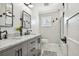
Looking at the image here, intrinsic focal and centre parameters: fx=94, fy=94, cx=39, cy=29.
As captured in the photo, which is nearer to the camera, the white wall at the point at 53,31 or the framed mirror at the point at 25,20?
the framed mirror at the point at 25,20

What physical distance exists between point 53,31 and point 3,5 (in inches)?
169

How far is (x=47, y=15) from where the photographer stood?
6148 mm

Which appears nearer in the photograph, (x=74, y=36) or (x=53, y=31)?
(x=74, y=36)

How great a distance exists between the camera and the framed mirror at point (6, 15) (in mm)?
2130

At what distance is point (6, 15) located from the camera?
2305 mm

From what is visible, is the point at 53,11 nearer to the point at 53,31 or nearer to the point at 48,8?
the point at 48,8

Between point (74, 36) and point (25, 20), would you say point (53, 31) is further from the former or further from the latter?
point (74, 36)

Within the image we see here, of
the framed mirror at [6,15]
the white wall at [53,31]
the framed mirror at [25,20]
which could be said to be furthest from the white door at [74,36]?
the white wall at [53,31]

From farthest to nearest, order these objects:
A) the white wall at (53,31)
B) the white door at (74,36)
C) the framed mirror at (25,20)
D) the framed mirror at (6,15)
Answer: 1. the white wall at (53,31)
2. the framed mirror at (25,20)
3. the framed mirror at (6,15)
4. the white door at (74,36)

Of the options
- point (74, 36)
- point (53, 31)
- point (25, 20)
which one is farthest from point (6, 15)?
point (53, 31)

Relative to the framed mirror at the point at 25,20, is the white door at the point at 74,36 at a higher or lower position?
lower

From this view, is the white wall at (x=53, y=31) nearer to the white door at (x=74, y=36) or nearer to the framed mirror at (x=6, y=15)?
the framed mirror at (x=6, y=15)

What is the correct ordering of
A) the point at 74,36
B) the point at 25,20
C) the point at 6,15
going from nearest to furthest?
the point at 74,36, the point at 6,15, the point at 25,20

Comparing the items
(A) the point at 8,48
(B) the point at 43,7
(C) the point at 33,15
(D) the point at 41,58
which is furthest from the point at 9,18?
(B) the point at 43,7
